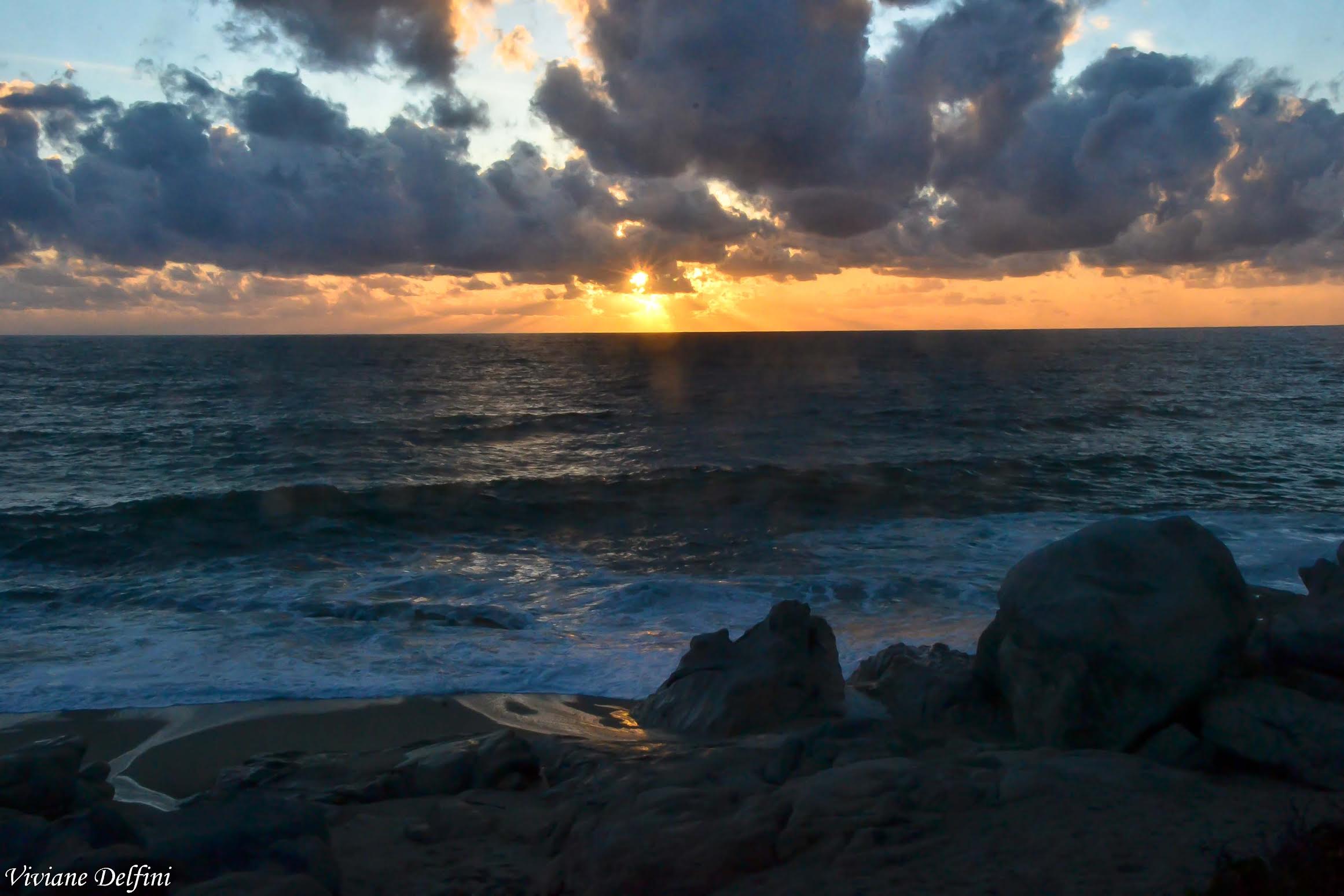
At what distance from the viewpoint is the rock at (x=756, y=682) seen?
24.1 ft

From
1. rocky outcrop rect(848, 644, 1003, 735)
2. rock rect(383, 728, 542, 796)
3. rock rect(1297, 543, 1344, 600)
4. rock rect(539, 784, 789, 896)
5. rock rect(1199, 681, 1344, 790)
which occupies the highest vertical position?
rock rect(1297, 543, 1344, 600)

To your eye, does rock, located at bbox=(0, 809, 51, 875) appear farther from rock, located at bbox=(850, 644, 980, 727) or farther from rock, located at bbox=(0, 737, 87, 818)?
rock, located at bbox=(850, 644, 980, 727)

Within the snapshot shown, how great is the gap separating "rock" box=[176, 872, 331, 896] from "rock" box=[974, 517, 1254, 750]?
4790 mm

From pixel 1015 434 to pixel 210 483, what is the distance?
26.3m

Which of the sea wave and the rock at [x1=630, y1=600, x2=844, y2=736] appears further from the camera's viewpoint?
the sea wave

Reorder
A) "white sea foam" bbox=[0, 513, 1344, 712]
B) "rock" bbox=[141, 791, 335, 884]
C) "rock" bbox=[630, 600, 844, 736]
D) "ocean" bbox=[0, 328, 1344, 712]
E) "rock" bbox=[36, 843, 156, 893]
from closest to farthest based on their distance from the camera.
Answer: "rock" bbox=[36, 843, 156, 893]
"rock" bbox=[141, 791, 335, 884]
"rock" bbox=[630, 600, 844, 736]
"white sea foam" bbox=[0, 513, 1344, 712]
"ocean" bbox=[0, 328, 1344, 712]

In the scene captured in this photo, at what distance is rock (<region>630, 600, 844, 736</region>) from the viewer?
7336 millimetres

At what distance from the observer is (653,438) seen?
31516 mm

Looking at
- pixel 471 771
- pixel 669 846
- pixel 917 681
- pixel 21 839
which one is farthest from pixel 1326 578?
pixel 21 839

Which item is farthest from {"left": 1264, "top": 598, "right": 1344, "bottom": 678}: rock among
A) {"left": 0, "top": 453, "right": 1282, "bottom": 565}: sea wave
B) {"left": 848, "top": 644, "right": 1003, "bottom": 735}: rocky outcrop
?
{"left": 0, "top": 453, "right": 1282, "bottom": 565}: sea wave

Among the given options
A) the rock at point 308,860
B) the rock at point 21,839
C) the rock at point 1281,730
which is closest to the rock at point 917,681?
the rock at point 1281,730

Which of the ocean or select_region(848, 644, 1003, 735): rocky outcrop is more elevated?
select_region(848, 644, 1003, 735): rocky outcrop

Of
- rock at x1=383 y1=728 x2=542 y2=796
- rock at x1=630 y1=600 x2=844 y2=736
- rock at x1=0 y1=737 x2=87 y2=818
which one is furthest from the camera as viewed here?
rock at x1=630 y1=600 x2=844 y2=736

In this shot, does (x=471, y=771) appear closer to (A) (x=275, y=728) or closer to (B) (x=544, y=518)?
(A) (x=275, y=728)
